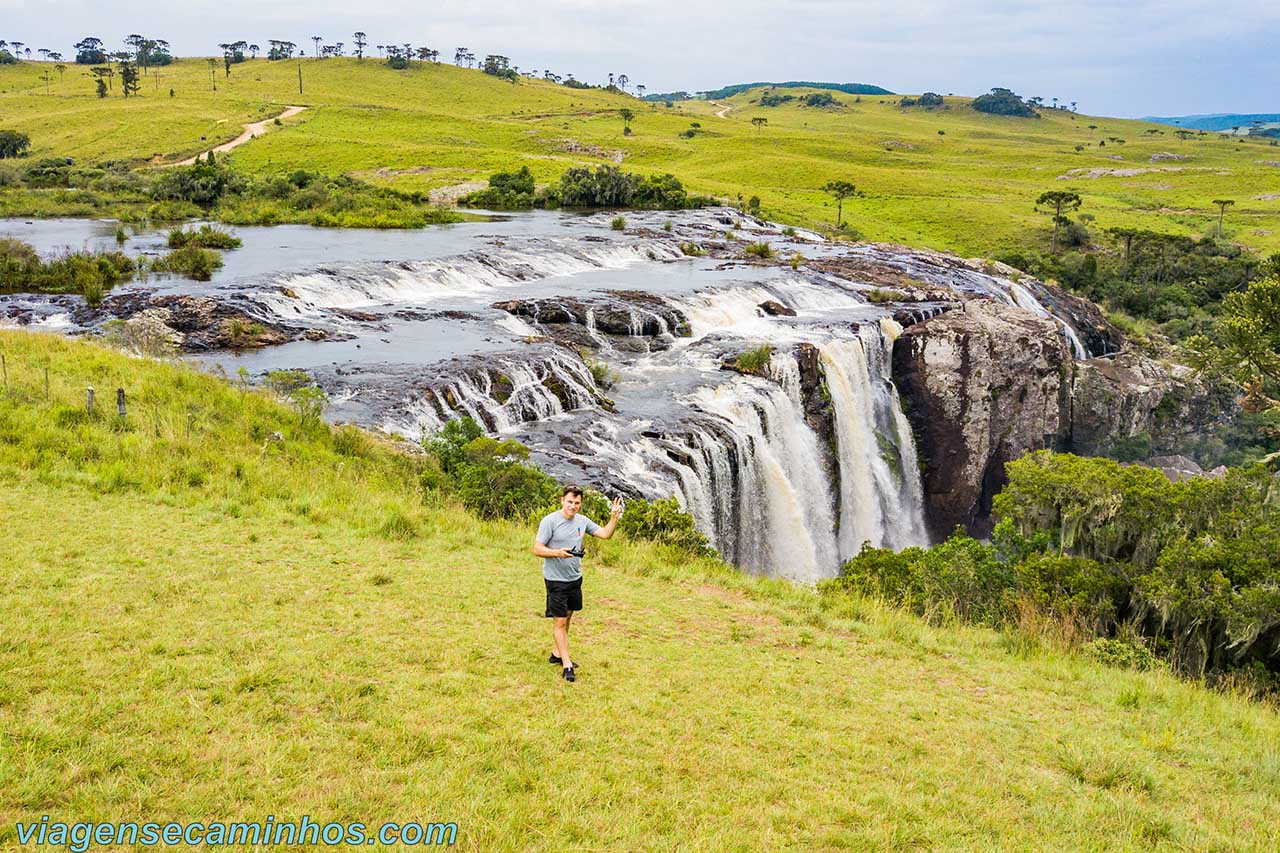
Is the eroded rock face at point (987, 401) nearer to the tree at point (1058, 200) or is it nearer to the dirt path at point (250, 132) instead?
the tree at point (1058, 200)

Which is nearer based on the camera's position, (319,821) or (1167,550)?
(319,821)

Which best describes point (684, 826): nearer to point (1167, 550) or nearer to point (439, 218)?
point (1167, 550)

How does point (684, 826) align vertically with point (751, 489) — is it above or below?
above

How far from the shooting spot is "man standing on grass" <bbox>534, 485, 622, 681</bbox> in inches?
336

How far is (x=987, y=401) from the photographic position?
3416 cm

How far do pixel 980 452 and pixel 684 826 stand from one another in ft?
102

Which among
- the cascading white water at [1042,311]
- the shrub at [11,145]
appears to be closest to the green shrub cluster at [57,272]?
the cascading white water at [1042,311]

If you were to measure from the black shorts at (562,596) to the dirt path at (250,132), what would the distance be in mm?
82769

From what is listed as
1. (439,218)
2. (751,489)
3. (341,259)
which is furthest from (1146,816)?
(439,218)

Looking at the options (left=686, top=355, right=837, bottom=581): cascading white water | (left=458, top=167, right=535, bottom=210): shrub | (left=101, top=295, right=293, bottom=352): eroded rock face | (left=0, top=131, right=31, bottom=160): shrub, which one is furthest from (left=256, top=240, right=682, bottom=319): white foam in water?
(left=0, top=131, right=31, bottom=160): shrub

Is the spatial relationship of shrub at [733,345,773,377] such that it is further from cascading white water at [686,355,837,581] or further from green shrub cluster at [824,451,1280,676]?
green shrub cluster at [824,451,1280,676]

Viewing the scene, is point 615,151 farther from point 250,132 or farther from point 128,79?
point 128,79

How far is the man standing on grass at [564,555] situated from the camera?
28.0 feet

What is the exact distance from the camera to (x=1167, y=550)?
13883 mm
